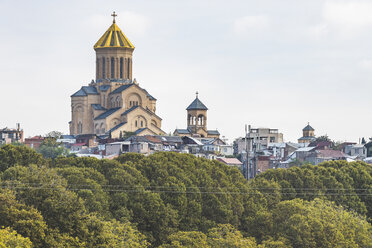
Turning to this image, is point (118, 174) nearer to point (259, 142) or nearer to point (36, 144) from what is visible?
point (36, 144)

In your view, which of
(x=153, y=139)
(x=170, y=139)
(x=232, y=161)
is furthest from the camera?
(x=170, y=139)

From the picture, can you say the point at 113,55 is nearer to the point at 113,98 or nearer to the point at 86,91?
the point at 113,98

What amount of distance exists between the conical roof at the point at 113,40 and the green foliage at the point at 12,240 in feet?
308

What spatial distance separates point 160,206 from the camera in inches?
1912

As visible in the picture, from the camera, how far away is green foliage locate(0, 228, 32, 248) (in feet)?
114

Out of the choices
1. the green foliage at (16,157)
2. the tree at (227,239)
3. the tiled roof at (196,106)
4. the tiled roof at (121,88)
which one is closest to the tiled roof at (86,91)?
the tiled roof at (121,88)

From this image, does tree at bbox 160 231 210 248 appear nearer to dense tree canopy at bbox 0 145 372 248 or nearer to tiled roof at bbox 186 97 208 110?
dense tree canopy at bbox 0 145 372 248

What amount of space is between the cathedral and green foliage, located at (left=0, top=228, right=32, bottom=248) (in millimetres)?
88900

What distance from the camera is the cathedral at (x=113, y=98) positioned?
127875 millimetres

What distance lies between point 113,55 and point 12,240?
9484 centimetres

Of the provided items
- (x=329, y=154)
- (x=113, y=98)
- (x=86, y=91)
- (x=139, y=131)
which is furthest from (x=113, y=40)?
(x=329, y=154)

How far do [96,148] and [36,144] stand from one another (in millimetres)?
12434

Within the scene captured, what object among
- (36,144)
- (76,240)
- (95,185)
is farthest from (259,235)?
(36,144)

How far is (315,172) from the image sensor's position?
63.7 metres
